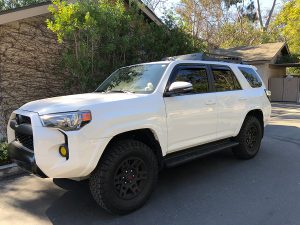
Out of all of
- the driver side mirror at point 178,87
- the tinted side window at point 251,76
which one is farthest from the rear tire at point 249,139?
the driver side mirror at point 178,87

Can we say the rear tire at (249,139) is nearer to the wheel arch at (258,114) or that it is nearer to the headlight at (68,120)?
the wheel arch at (258,114)

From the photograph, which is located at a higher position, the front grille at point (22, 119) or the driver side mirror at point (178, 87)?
the driver side mirror at point (178, 87)

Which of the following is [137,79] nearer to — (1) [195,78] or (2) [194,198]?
(1) [195,78]

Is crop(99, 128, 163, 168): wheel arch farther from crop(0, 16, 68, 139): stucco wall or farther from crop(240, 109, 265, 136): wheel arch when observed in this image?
crop(0, 16, 68, 139): stucco wall

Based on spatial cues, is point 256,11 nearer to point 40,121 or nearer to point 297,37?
point 297,37

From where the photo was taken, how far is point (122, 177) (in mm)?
4199

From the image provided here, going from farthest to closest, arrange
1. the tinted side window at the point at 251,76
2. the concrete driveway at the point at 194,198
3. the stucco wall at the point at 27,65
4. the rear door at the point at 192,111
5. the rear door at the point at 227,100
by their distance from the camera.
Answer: the stucco wall at the point at 27,65 < the tinted side window at the point at 251,76 < the rear door at the point at 227,100 < the rear door at the point at 192,111 < the concrete driveway at the point at 194,198

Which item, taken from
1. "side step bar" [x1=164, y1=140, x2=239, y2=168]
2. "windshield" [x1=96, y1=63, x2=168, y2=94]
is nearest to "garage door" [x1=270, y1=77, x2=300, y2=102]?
"side step bar" [x1=164, y1=140, x2=239, y2=168]

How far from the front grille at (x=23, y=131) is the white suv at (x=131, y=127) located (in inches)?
0.5

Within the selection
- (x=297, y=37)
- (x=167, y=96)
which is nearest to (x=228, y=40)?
(x=297, y=37)

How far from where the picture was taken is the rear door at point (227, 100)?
5648 millimetres

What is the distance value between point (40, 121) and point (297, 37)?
93.1 ft

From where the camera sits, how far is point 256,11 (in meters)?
45.7

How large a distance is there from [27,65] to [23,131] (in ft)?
19.1
